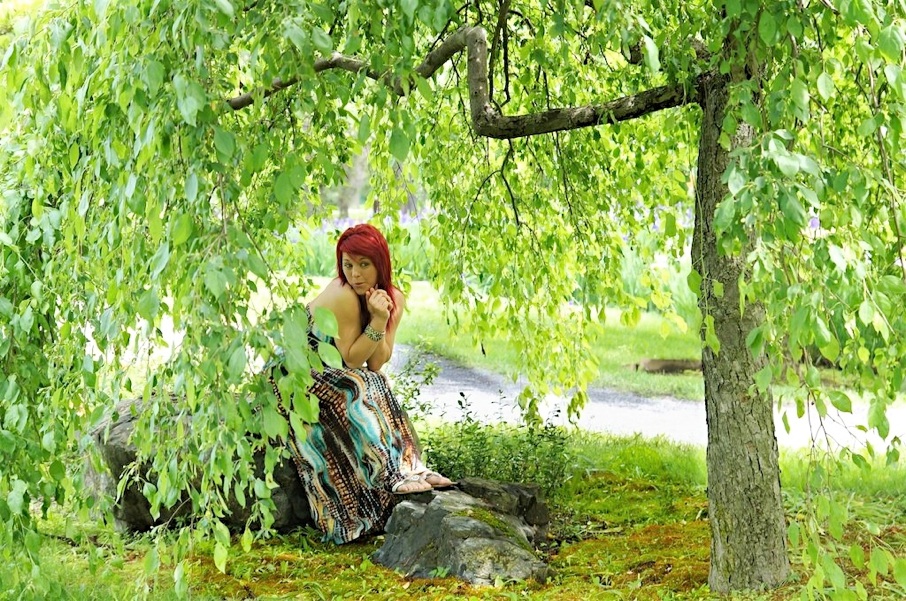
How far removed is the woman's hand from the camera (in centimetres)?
408

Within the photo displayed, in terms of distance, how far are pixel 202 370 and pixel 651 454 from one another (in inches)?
145

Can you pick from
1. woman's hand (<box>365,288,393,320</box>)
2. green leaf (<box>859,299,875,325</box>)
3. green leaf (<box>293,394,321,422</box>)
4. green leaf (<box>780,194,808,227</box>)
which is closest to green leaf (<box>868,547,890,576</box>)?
green leaf (<box>859,299,875,325</box>)

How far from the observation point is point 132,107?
198cm

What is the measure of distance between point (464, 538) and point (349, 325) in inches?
41.3

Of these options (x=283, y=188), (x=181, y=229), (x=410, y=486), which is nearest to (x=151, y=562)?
(x=181, y=229)

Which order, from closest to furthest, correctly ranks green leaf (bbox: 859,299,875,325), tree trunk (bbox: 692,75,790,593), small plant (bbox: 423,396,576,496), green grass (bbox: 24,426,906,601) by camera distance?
green leaf (bbox: 859,299,875,325)
tree trunk (bbox: 692,75,790,593)
green grass (bbox: 24,426,906,601)
small plant (bbox: 423,396,576,496)

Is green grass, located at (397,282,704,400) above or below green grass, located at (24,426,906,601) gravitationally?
above

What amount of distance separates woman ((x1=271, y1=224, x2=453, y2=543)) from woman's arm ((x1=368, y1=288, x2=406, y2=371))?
2cm

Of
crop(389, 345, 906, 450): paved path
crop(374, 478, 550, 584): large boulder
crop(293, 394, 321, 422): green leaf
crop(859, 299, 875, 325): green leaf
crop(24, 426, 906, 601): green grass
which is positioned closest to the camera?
crop(859, 299, 875, 325): green leaf

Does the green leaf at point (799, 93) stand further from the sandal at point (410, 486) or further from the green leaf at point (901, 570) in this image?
the sandal at point (410, 486)

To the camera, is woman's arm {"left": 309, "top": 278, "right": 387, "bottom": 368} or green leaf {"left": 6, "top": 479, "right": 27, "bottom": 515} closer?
green leaf {"left": 6, "top": 479, "right": 27, "bottom": 515}

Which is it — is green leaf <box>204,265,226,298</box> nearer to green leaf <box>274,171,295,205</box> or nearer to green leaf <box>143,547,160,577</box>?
green leaf <box>274,171,295,205</box>

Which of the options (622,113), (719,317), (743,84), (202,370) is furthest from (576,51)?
(202,370)

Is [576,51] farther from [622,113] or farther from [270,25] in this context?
[270,25]
